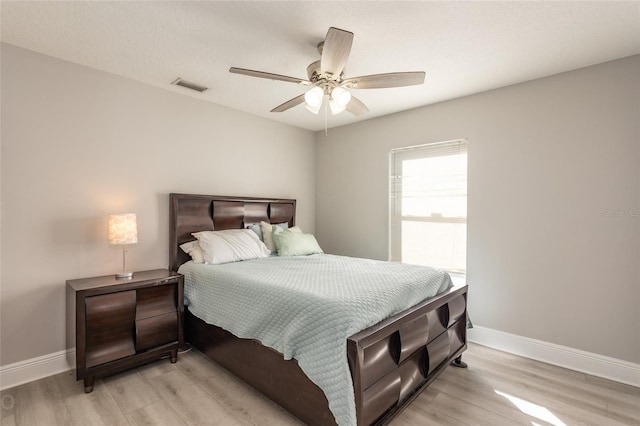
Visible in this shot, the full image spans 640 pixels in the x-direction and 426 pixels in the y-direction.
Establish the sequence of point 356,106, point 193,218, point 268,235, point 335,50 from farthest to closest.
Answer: point 268,235, point 193,218, point 356,106, point 335,50

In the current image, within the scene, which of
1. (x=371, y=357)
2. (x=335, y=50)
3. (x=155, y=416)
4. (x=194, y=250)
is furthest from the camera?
(x=194, y=250)

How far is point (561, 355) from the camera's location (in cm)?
273

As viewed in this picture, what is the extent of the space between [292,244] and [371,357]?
6.47ft

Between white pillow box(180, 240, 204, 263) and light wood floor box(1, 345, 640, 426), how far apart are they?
94cm

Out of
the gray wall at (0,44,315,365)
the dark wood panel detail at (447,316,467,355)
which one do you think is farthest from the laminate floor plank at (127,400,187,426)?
the dark wood panel detail at (447,316,467,355)

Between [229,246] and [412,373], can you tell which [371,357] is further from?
[229,246]

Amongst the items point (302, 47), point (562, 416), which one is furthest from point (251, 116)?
point (562, 416)

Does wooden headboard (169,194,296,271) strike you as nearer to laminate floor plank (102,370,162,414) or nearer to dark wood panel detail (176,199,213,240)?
dark wood panel detail (176,199,213,240)

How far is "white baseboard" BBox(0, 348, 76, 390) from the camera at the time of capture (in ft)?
7.61

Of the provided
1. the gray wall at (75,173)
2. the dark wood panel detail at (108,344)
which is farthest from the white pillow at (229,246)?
the dark wood panel detail at (108,344)

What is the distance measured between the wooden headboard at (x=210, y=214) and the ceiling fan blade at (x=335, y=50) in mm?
2035

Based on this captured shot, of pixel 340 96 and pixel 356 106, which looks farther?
pixel 356 106

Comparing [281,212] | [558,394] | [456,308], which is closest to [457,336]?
[456,308]

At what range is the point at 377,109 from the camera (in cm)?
375
